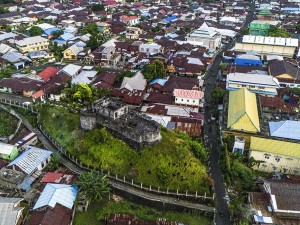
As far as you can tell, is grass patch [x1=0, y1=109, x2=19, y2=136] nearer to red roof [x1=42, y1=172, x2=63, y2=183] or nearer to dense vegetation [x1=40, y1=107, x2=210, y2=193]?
dense vegetation [x1=40, y1=107, x2=210, y2=193]

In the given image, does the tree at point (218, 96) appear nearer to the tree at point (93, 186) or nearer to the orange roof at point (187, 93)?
the orange roof at point (187, 93)

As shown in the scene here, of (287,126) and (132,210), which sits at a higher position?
(287,126)

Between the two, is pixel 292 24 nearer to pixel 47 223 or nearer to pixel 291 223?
pixel 291 223

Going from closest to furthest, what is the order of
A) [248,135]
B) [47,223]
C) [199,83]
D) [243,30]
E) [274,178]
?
1. [47,223]
2. [274,178]
3. [248,135]
4. [199,83]
5. [243,30]

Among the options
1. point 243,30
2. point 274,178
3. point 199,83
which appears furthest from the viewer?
point 243,30

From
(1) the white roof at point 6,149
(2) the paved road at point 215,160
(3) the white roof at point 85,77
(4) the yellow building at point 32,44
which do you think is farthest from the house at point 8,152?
(4) the yellow building at point 32,44

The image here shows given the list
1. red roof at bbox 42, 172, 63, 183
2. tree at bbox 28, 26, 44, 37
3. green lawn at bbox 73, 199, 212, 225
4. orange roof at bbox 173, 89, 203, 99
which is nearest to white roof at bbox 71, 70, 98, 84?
orange roof at bbox 173, 89, 203, 99

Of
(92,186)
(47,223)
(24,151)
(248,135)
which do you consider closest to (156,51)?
(248,135)
